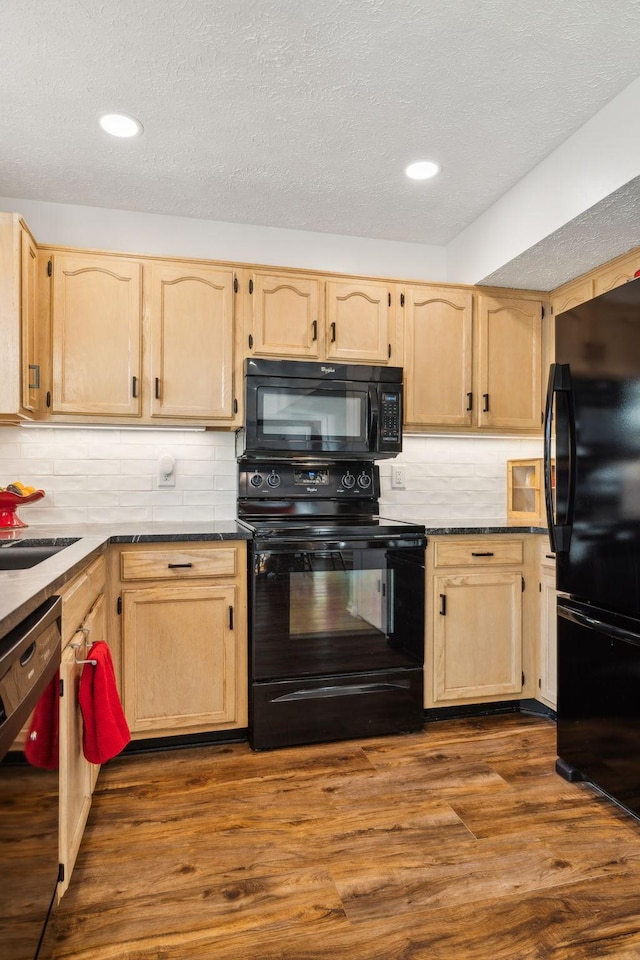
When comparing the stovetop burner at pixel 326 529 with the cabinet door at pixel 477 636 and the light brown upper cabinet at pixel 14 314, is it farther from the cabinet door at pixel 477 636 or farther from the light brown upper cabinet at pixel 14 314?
the light brown upper cabinet at pixel 14 314

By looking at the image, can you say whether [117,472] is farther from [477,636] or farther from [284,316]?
[477,636]

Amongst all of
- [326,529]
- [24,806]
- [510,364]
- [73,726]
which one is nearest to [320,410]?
[326,529]

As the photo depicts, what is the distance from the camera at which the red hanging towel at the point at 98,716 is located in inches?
62.2

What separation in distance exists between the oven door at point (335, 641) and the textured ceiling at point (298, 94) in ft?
5.41

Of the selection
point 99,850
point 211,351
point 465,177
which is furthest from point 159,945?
point 465,177

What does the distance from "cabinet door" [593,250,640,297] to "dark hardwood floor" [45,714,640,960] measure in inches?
84.0

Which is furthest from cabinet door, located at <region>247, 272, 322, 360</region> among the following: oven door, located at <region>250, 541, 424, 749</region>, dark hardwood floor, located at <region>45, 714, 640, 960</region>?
dark hardwood floor, located at <region>45, 714, 640, 960</region>

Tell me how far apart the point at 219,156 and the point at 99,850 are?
8.43ft

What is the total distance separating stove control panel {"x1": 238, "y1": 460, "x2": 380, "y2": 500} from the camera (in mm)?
2916

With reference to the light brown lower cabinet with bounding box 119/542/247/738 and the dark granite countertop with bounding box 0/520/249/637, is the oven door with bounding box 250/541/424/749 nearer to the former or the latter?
the light brown lower cabinet with bounding box 119/542/247/738

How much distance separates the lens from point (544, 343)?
126 inches

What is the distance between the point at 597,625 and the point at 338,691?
43.2 inches

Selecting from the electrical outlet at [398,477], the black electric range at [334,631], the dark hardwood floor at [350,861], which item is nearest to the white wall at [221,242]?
the electrical outlet at [398,477]

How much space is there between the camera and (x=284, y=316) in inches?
112
